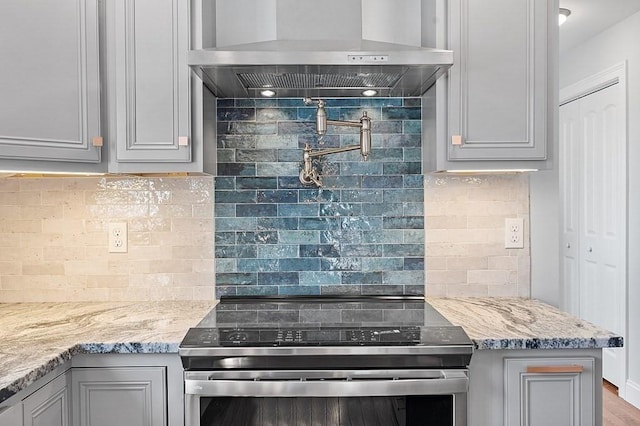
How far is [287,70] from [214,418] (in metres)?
1.19

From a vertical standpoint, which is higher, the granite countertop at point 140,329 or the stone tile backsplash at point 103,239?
the stone tile backsplash at point 103,239

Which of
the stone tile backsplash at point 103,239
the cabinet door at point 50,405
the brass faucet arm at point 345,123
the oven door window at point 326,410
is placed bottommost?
the oven door window at point 326,410

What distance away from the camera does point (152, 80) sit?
6.09 ft

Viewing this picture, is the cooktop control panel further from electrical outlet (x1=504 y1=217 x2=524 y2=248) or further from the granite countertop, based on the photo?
electrical outlet (x1=504 y1=217 x2=524 y2=248)

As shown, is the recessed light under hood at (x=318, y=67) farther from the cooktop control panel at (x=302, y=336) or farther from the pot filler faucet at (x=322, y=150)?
the cooktop control panel at (x=302, y=336)

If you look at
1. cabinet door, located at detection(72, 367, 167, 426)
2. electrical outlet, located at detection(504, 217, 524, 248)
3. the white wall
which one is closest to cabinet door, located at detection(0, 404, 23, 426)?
cabinet door, located at detection(72, 367, 167, 426)

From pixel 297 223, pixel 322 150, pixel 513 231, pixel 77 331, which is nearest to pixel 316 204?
pixel 297 223

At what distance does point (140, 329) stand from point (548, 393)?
134 centimetres

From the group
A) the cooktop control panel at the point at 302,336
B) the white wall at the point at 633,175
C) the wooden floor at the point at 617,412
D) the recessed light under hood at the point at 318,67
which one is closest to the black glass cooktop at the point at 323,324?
the cooktop control panel at the point at 302,336

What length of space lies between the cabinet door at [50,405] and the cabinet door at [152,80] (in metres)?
0.80

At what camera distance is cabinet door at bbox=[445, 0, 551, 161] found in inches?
73.0

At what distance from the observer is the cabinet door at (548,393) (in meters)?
1.58

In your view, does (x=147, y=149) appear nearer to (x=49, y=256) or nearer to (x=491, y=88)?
(x=49, y=256)

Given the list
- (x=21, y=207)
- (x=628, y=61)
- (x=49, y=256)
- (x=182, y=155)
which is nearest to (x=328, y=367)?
(x=182, y=155)
